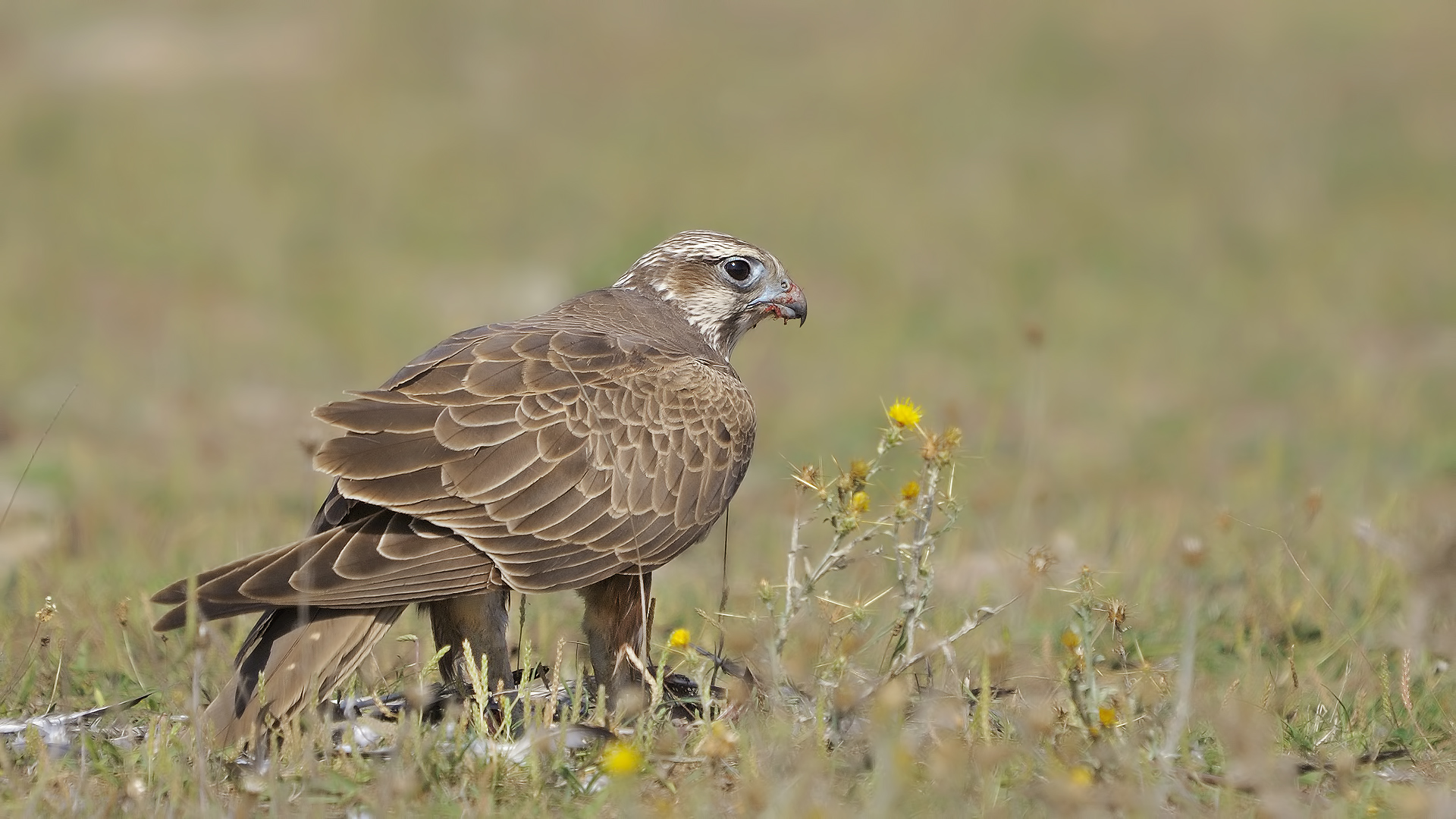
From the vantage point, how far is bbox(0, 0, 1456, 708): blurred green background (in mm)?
8352

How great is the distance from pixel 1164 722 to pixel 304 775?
6.71 ft

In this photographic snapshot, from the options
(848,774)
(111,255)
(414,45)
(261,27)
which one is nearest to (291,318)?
(111,255)

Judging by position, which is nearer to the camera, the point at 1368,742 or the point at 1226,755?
the point at 1226,755

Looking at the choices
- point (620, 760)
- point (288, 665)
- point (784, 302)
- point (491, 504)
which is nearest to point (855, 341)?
point (784, 302)

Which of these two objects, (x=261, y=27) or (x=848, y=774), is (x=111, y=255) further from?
(x=848, y=774)

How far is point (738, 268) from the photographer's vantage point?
18.3 feet

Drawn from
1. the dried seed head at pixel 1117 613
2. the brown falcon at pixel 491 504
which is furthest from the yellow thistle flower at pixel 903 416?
the brown falcon at pixel 491 504

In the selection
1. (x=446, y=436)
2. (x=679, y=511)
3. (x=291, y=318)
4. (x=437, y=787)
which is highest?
(x=446, y=436)

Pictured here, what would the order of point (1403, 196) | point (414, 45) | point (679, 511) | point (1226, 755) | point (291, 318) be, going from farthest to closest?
point (414, 45) < point (1403, 196) < point (291, 318) < point (679, 511) < point (1226, 755)

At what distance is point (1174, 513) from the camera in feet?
23.7

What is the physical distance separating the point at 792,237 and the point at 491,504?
1103cm

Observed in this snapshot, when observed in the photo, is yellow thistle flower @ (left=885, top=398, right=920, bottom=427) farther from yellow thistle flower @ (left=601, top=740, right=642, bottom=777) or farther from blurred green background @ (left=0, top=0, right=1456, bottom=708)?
blurred green background @ (left=0, top=0, right=1456, bottom=708)

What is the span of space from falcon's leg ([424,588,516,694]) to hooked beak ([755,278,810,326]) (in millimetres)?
1633

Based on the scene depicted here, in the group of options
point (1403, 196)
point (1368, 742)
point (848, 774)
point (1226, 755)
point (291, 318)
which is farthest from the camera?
point (1403, 196)
